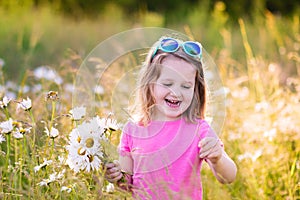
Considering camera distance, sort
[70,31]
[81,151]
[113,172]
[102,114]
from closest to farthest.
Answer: [81,151]
[113,172]
[102,114]
[70,31]

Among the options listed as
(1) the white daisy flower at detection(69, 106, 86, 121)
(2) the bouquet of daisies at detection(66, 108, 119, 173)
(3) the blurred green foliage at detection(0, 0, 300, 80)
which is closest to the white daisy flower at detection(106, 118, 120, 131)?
(2) the bouquet of daisies at detection(66, 108, 119, 173)

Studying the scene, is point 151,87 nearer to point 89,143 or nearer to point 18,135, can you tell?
point 89,143

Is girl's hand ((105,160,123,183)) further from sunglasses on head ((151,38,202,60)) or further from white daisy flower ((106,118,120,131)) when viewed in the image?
sunglasses on head ((151,38,202,60))

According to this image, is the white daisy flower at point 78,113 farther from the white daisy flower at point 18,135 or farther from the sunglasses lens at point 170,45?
the sunglasses lens at point 170,45

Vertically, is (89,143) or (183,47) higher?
(183,47)

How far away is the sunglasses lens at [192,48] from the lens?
176 cm

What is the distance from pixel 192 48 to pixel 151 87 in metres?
0.17

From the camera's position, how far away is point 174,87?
172cm

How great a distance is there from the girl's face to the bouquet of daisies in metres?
0.18

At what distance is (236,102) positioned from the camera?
3131 mm

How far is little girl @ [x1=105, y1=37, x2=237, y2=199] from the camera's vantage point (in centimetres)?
173

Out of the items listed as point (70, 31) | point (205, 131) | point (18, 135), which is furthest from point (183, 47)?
point (70, 31)

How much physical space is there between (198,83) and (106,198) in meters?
0.45

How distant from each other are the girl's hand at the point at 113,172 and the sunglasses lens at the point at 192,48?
40 centimetres
